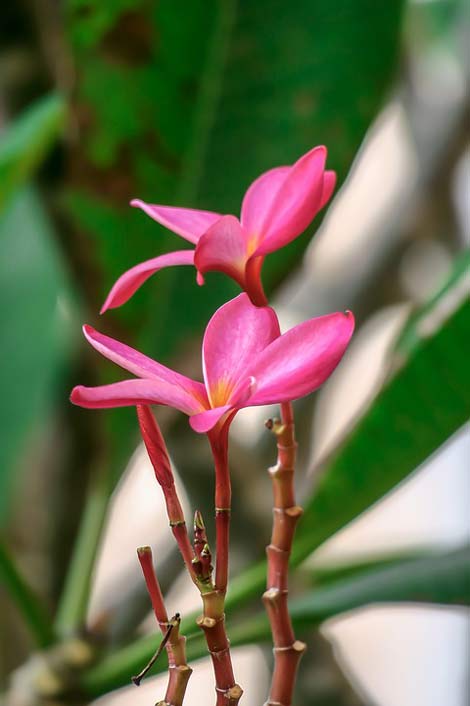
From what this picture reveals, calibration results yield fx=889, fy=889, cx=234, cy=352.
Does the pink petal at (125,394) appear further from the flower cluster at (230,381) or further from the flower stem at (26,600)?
the flower stem at (26,600)

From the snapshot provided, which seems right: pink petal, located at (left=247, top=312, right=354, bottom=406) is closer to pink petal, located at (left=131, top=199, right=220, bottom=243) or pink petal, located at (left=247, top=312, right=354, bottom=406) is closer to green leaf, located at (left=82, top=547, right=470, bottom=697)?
pink petal, located at (left=131, top=199, right=220, bottom=243)

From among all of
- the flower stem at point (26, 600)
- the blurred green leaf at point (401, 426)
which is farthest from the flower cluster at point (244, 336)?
the flower stem at point (26, 600)

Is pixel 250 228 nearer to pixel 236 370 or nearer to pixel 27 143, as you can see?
pixel 236 370

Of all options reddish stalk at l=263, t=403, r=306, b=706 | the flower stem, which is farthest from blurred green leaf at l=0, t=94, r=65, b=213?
reddish stalk at l=263, t=403, r=306, b=706

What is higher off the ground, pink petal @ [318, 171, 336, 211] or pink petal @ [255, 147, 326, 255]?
pink petal @ [318, 171, 336, 211]

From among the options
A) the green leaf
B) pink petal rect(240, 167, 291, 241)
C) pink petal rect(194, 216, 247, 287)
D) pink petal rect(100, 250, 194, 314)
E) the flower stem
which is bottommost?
the green leaf

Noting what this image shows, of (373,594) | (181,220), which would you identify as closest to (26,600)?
(373,594)
